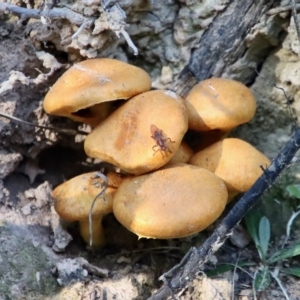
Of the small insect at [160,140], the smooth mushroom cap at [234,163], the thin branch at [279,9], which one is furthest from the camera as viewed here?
the thin branch at [279,9]

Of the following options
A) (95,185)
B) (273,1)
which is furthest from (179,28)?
(95,185)

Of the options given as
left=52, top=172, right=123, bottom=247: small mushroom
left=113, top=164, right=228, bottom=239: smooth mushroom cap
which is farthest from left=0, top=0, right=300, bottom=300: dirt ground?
left=113, top=164, right=228, bottom=239: smooth mushroom cap

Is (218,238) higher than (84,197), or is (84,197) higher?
(218,238)

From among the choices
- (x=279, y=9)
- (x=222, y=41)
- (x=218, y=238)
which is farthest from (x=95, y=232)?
(x=279, y=9)

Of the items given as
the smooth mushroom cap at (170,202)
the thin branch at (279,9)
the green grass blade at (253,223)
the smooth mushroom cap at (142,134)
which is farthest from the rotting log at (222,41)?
the green grass blade at (253,223)

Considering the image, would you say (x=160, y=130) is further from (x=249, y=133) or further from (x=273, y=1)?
(x=273, y=1)

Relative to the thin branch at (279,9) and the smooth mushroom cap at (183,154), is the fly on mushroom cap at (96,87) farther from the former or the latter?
the thin branch at (279,9)

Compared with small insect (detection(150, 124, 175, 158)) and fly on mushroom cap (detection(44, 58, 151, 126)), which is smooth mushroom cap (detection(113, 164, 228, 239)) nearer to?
small insect (detection(150, 124, 175, 158))

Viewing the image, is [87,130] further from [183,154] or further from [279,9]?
[279,9]
